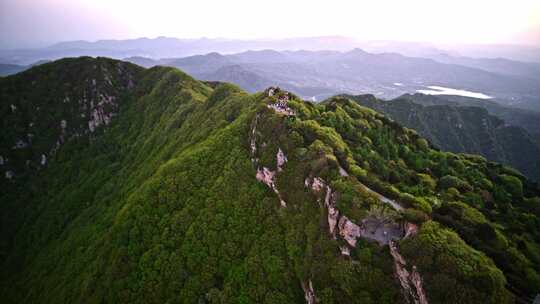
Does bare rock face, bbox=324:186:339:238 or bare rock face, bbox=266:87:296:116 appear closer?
bare rock face, bbox=324:186:339:238

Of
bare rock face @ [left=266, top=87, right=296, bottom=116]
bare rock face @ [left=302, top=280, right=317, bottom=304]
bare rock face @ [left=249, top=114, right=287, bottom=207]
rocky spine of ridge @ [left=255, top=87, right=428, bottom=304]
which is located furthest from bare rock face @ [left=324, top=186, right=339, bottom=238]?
bare rock face @ [left=266, top=87, right=296, bottom=116]

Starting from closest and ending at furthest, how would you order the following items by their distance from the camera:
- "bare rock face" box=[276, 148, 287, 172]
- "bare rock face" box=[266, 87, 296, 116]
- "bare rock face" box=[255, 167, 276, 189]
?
"bare rock face" box=[276, 148, 287, 172] → "bare rock face" box=[255, 167, 276, 189] → "bare rock face" box=[266, 87, 296, 116]

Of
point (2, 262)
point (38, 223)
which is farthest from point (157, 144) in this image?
point (2, 262)

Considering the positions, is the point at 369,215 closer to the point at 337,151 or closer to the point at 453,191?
the point at 337,151

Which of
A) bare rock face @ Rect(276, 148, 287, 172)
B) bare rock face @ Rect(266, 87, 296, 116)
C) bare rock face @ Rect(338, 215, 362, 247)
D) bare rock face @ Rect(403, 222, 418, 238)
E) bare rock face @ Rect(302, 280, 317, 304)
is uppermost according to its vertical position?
bare rock face @ Rect(266, 87, 296, 116)

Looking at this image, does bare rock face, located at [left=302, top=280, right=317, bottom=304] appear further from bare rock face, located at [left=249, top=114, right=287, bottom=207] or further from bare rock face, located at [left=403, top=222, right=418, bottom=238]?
bare rock face, located at [left=403, top=222, right=418, bottom=238]

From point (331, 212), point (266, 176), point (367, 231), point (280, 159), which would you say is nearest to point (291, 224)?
point (331, 212)

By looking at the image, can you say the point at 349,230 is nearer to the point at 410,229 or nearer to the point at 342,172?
the point at 410,229

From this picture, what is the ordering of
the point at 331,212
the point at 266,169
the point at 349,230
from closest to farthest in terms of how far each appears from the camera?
1. the point at 349,230
2. the point at 331,212
3. the point at 266,169

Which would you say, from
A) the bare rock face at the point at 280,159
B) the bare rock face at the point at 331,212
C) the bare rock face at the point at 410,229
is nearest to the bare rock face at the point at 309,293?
the bare rock face at the point at 331,212
